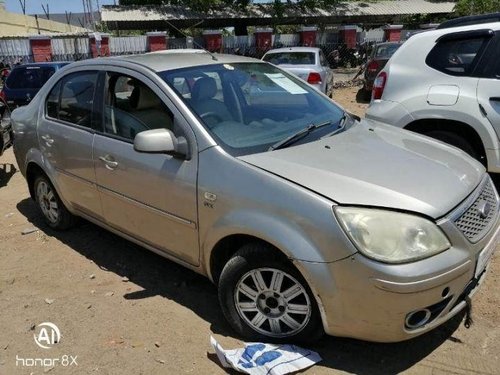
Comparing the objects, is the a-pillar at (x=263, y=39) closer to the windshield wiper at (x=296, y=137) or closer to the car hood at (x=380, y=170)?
the windshield wiper at (x=296, y=137)

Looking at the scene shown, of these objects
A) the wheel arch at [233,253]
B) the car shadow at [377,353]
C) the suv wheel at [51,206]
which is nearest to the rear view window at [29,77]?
the suv wheel at [51,206]

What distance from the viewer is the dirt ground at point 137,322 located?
2.80 metres

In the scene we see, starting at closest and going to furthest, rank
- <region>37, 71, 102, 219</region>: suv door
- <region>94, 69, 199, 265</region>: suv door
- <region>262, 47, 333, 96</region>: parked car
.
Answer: <region>94, 69, 199, 265</region>: suv door < <region>37, 71, 102, 219</region>: suv door < <region>262, 47, 333, 96</region>: parked car

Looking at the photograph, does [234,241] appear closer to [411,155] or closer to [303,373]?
[303,373]

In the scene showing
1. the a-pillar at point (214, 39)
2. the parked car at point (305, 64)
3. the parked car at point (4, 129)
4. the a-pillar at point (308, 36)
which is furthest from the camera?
the a-pillar at point (308, 36)

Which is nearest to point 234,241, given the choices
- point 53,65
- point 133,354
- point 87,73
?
point 133,354

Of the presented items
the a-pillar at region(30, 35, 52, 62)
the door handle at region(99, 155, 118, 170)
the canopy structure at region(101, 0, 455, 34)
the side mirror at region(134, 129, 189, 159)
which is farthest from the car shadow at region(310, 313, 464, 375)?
the canopy structure at region(101, 0, 455, 34)

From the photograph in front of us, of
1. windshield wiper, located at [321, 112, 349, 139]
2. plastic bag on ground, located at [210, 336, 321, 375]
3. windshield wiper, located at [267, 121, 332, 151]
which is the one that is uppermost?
windshield wiper, located at [267, 121, 332, 151]

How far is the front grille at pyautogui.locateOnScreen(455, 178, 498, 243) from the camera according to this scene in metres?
2.55

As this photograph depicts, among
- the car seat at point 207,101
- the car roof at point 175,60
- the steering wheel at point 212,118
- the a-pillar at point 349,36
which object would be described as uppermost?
the car roof at point 175,60

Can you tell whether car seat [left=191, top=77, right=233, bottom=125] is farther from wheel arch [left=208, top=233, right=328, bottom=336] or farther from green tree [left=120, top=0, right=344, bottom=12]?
green tree [left=120, top=0, right=344, bottom=12]

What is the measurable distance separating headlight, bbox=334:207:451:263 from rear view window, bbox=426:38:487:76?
290 centimetres

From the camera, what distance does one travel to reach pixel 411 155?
3.00 m
